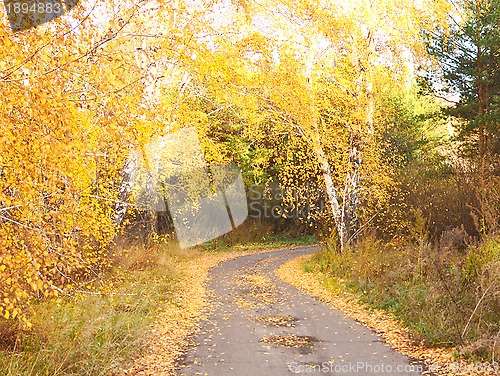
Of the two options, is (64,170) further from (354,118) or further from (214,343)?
(354,118)

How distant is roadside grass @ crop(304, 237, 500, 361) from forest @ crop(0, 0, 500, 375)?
0.14ft

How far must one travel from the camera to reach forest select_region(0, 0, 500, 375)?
4.93 metres

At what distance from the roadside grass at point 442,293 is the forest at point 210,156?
0.04 m

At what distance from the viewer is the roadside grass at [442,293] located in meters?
6.36

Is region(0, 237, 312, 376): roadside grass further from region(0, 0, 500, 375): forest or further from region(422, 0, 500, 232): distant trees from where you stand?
region(422, 0, 500, 232): distant trees

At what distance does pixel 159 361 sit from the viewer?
6.40 m

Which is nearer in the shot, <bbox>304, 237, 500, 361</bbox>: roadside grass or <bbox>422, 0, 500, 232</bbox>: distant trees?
<bbox>304, 237, 500, 361</bbox>: roadside grass

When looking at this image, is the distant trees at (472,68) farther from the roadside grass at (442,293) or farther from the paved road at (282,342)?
the paved road at (282,342)

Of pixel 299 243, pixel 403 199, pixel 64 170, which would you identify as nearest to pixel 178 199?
pixel 299 243

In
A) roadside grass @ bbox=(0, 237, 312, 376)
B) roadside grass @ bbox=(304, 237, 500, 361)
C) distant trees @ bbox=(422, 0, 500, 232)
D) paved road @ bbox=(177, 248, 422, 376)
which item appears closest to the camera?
roadside grass @ bbox=(0, 237, 312, 376)

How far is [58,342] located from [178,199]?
57.2 ft

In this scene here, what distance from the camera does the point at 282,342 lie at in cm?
720

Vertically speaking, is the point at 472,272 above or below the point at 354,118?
below

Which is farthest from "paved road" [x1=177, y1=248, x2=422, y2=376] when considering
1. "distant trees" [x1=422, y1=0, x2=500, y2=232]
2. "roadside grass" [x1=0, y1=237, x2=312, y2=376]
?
"distant trees" [x1=422, y1=0, x2=500, y2=232]
